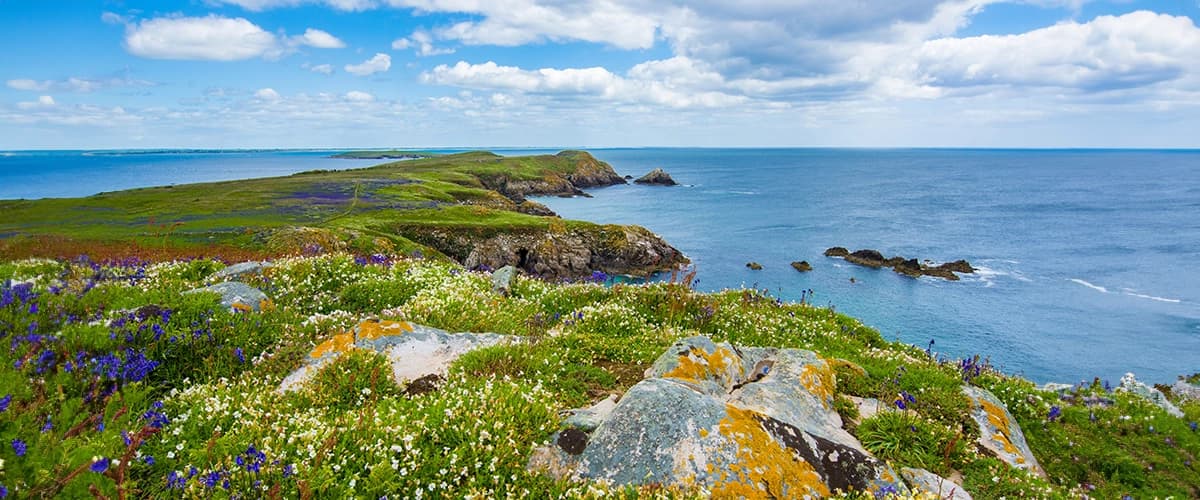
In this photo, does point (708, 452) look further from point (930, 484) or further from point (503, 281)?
point (503, 281)

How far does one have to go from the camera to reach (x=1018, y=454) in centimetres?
848

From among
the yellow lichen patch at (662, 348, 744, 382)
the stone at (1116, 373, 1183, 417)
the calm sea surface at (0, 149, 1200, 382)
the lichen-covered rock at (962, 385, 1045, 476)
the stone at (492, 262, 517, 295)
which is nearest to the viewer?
the lichen-covered rock at (962, 385, 1045, 476)

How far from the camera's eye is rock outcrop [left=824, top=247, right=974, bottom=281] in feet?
238

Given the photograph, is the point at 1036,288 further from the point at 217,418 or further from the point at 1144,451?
the point at 217,418

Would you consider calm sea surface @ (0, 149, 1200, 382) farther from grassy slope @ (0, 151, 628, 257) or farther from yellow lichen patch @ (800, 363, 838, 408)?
grassy slope @ (0, 151, 628, 257)

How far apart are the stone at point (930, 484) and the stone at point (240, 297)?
10.8m

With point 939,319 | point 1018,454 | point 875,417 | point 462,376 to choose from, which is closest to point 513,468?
point 462,376

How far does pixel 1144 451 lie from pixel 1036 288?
7100cm

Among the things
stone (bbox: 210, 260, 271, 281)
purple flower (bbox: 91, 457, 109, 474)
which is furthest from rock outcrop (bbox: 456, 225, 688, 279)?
purple flower (bbox: 91, 457, 109, 474)

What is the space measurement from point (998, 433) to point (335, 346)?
35.6ft

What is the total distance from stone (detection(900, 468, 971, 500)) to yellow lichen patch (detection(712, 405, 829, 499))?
145 cm

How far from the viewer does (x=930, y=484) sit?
6902 mm

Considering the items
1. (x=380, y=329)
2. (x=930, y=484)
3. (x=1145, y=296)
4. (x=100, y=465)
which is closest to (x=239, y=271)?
(x=380, y=329)

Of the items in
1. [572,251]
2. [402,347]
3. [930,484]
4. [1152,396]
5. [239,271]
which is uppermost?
[239,271]
